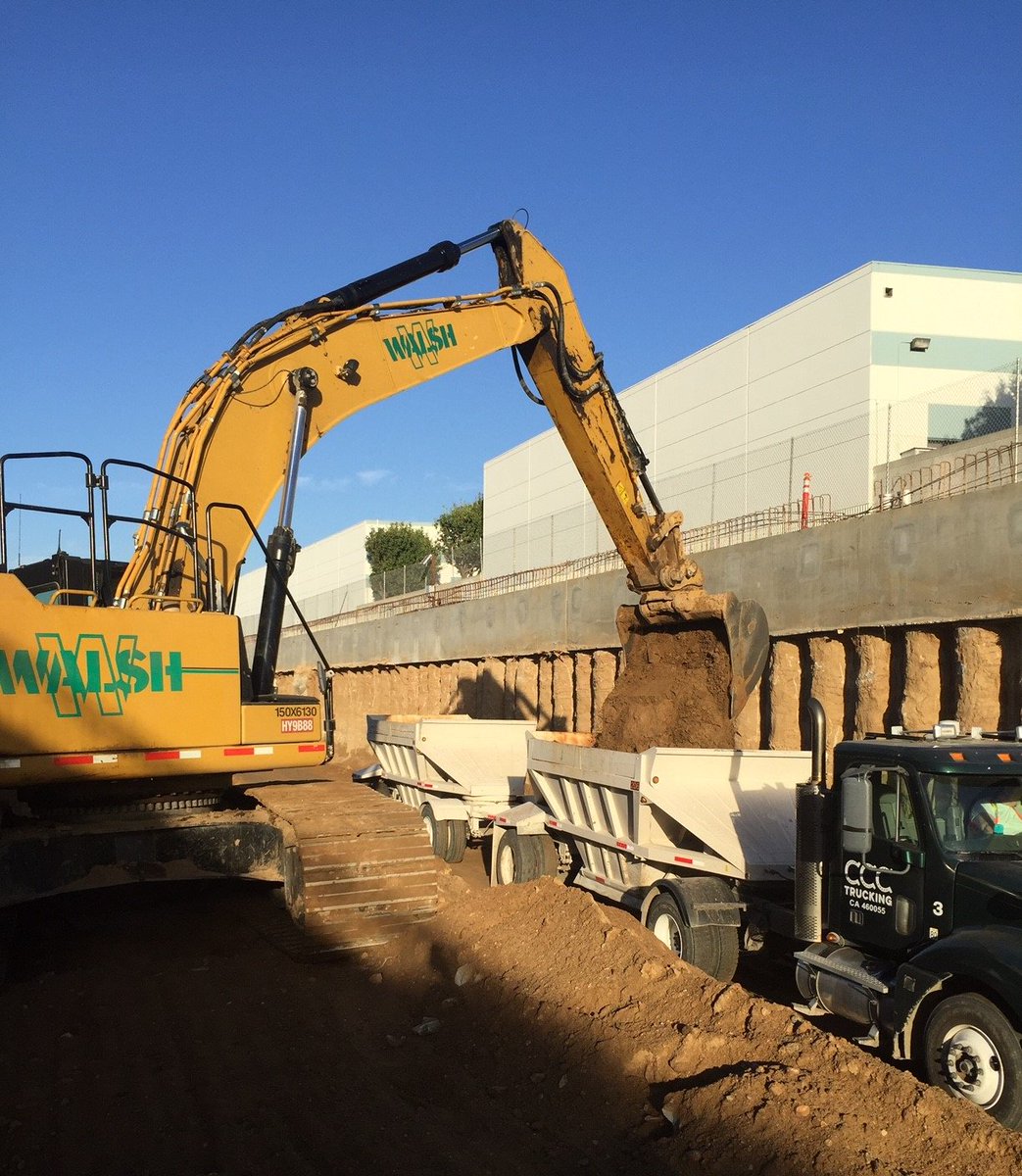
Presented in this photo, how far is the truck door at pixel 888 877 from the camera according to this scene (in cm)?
591

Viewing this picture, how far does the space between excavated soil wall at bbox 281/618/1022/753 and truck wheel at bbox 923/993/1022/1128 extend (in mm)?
4785

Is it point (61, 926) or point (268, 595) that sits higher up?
point (268, 595)

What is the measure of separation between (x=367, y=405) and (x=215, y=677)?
314 cm

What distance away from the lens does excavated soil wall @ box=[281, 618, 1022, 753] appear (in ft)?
33.9

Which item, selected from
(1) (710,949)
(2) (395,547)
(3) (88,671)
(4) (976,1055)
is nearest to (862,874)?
(4) (976,1055)

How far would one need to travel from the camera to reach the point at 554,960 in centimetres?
743

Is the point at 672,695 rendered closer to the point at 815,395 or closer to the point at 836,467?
the point at 836,467

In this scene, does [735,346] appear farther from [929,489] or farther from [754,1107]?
[754,1107]

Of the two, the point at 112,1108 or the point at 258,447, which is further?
the point at 258,447

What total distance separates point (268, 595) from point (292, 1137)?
13.8 ft

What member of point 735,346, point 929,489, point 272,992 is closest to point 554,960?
point 272,992

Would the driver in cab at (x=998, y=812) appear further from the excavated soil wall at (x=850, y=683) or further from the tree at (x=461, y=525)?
the tree at (x=461, y=525)

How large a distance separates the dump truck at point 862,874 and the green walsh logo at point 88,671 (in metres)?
3.60

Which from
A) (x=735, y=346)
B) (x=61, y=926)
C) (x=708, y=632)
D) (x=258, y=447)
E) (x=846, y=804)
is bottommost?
(x=61, y=926)
